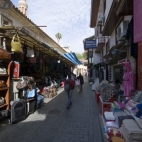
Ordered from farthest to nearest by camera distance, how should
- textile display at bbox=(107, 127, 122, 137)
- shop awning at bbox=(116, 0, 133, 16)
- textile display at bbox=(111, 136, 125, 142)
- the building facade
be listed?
the building facade
shop awning at bbox=(116, 0, 133, 16)
textile display at bbox=(107, 127, 122, 137)
textile display at bbox=(111, 136, 125, 142)

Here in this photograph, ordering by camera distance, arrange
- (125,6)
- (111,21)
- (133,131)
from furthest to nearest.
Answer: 1. (111,21)
2. (125,6)
3. (133,131)

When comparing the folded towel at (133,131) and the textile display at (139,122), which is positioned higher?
the textile display at (139,122)

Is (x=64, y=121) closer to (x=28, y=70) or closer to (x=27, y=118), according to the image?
(x=27, y=118)

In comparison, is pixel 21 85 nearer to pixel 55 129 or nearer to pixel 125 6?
pixel 55 129

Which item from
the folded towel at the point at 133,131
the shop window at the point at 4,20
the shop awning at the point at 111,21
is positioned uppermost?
the shop awning at the point at 111,21

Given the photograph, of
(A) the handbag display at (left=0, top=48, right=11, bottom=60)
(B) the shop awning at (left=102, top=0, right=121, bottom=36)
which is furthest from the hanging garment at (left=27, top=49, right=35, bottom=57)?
(B) the shop awning at (left=102, top=0, right=121, bottom=36)

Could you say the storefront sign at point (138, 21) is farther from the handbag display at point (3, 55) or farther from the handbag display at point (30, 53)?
the handbag display at point (30, 53)

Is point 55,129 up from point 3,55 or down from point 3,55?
down

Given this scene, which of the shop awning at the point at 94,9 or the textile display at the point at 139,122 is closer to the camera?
the textile display at the point at 139,122

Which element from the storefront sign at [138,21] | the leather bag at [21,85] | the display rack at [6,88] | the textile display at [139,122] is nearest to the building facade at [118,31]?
the storefront sign at [138,21]

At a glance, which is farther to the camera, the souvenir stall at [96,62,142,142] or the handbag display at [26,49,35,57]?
the handbag display at [26,49,35,57]

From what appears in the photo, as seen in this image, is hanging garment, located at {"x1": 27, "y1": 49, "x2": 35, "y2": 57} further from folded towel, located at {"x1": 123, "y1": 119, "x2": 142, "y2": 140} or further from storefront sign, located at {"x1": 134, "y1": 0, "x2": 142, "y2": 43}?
folded towel, located at {"x1": 123, "y1": 119, "x2": 142, "y2": 140}

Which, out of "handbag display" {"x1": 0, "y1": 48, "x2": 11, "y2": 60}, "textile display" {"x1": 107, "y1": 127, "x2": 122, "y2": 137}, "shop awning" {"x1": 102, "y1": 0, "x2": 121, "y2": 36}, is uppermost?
"shop awning" {"x1": 102, "y1": 0, "x2": 121, "y2": 36}

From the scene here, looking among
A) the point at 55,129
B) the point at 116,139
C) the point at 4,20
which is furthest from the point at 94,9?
the point at 116,139
